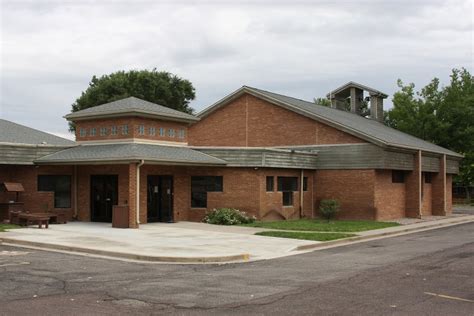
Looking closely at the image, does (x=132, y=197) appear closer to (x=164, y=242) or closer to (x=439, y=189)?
(x=164, y=242)

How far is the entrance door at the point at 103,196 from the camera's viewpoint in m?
26.8

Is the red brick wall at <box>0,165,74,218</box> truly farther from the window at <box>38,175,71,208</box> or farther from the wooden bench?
the wooden bench

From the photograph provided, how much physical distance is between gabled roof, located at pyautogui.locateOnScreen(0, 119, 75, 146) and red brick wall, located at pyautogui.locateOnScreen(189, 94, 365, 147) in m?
9.68

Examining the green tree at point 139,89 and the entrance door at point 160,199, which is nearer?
the entrance door at point 160,199

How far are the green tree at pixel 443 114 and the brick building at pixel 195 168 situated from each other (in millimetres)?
19136

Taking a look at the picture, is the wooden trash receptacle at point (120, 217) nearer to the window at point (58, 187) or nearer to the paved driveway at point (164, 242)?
the paved driveway at point (164, 242)

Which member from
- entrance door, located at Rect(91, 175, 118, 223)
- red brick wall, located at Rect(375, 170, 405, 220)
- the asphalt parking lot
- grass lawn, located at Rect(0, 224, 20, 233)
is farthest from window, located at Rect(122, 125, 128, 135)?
red brick wall, located at Rect(375, 170, 405, 220)

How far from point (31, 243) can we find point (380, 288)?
38.0 feet

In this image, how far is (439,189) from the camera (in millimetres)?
39156

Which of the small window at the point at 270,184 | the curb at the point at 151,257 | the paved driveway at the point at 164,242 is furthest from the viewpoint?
the small window at the point at 270,184

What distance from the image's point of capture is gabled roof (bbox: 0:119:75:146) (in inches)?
1119

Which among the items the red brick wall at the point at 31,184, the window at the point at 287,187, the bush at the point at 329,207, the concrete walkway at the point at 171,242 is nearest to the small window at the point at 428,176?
the bush at the point at 329,207

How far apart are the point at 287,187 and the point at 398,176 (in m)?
7.49

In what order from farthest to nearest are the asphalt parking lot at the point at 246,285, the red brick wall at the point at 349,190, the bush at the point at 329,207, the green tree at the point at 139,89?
the green tree at the point at 139,89 → the red brick wall at the point at 349,190 → the bush at the point at 329,207 → the asphalt parking lot at the point at 246,285
